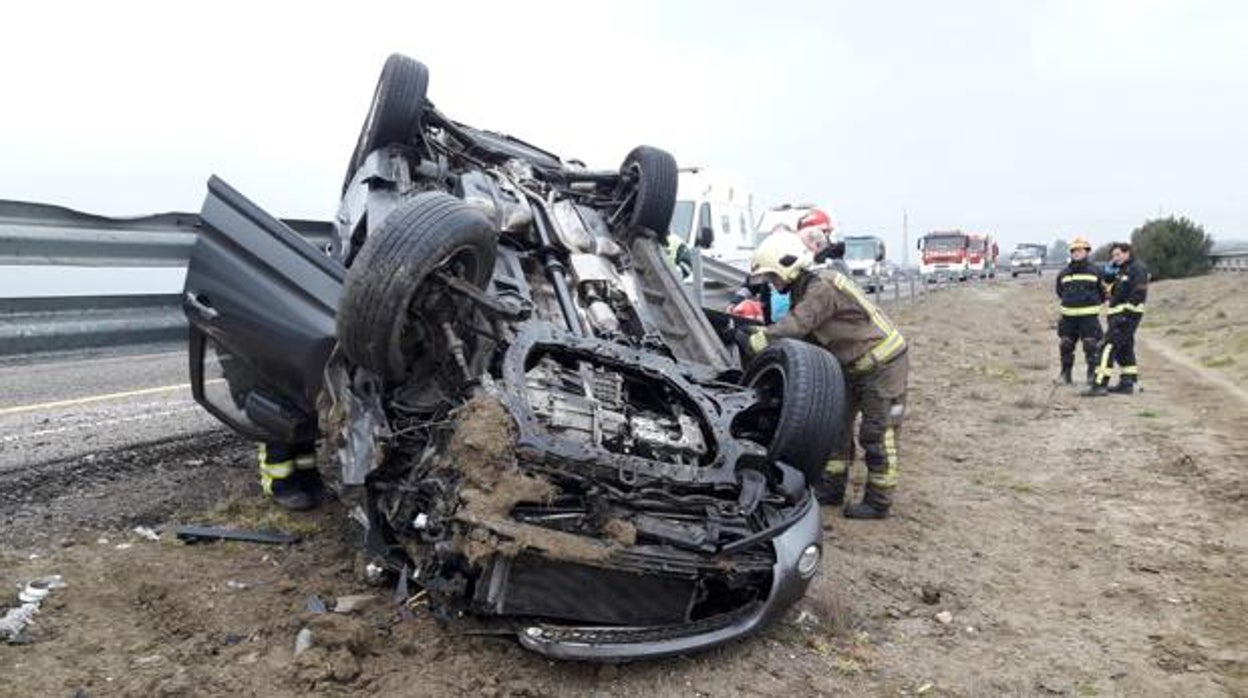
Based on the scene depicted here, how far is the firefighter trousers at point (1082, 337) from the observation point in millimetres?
9930

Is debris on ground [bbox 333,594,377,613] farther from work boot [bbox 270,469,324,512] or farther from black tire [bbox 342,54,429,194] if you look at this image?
black tire [bbox 342,54,429,194]

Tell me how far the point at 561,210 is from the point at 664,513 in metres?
2.33

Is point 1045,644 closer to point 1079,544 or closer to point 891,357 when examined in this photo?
point 1079,544

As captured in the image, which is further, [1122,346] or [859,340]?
[1122,346]

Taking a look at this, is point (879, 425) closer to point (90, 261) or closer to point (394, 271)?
point (394, 271)

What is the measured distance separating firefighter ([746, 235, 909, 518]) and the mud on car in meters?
0.99

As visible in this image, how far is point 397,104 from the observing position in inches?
180

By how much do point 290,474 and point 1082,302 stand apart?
8.65 m

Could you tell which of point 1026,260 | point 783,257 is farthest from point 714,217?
point 1026,260

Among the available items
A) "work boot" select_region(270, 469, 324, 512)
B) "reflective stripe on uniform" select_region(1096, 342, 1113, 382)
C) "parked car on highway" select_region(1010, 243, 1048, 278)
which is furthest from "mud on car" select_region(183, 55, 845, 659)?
"parked car on highway" select_region(1010, 243, 1048, 278)

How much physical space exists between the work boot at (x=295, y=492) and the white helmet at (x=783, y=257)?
99.4 inches

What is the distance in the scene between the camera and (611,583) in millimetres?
2797

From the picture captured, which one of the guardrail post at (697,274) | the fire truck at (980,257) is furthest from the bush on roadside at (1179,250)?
the guardrail post at (697,274)

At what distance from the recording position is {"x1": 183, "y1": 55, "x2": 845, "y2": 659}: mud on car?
9.10 ft
